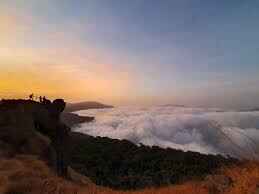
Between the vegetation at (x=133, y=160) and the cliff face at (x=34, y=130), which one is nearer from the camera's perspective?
the cliff face at (x=34, y=130)

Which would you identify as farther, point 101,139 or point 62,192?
point 101,139

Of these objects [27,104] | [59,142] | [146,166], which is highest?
[27,104]

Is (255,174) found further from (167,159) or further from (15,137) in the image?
(167,159)

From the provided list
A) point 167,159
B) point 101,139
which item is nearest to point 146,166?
point 167,159

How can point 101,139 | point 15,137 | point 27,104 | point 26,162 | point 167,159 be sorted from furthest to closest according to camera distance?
1. point 101,139
2. point 167,159
3. point 27,104
4. point 15,137
5. point 26,162

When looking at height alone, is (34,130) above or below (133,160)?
above

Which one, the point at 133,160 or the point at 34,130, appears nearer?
the point at 34,130

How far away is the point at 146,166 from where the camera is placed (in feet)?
386

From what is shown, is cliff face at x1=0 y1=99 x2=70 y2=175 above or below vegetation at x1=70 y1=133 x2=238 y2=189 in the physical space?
above

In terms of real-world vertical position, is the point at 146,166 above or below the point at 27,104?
below

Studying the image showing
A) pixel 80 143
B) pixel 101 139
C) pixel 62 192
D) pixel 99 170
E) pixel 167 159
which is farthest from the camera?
pixel 101 139

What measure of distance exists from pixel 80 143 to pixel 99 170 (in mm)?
53517

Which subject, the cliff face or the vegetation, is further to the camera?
the vegetation

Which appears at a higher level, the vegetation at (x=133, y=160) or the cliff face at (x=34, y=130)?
the cliff face at (x=34, y=130)
